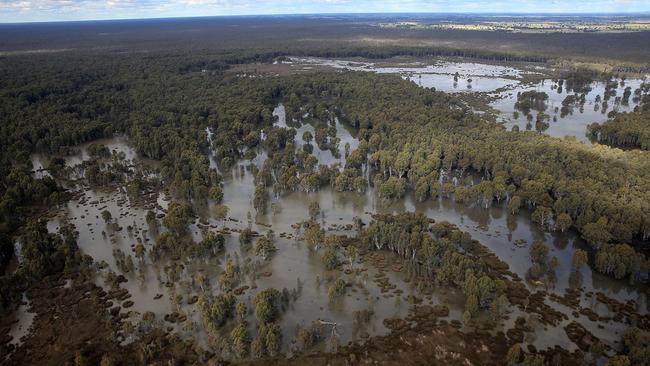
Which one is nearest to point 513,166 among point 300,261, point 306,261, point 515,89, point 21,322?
point 306,261

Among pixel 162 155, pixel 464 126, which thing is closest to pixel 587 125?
pixel 464 126

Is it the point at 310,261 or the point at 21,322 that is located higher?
the point at 310,261

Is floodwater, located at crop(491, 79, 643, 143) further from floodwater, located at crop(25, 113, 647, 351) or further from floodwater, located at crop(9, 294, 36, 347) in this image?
floodwater, located at crop(9, 294, 36, 347)

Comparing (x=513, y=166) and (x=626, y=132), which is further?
(x=626, y=132)

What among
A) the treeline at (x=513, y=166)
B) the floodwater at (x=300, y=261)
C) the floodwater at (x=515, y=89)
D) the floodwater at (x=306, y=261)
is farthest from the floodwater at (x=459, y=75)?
the floodwater at (x=306, y=261)

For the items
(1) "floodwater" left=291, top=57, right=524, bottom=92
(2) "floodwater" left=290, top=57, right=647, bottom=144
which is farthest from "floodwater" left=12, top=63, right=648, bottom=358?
(1) "floodwater" left=291, top=57, right=524, bottom=92

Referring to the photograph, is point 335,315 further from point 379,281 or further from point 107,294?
point 107,294

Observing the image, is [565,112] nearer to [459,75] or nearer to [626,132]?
[626,132]

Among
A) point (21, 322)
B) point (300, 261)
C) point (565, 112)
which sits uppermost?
point (565, 112)

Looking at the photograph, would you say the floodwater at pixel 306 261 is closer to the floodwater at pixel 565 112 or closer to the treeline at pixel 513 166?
the treeline at pixel 513 166
